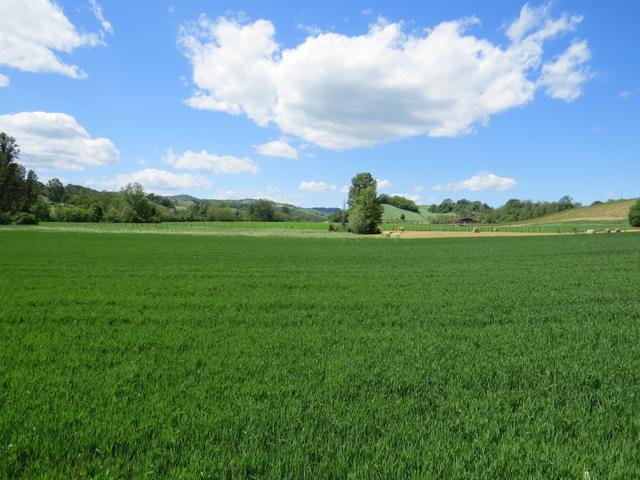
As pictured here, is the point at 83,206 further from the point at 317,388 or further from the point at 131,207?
the point at 317,388

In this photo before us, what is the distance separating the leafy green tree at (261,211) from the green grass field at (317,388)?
6184 inches

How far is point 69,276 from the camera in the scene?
62.7ft

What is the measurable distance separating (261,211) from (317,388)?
16691cm

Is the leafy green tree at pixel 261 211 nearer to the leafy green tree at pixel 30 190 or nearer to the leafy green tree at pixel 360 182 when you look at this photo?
the leafy green tree at pixel 360 182

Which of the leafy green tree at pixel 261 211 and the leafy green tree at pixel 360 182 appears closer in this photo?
the leafy green tree at pixel 360 182

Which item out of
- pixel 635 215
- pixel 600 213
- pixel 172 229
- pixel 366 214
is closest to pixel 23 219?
pixel 172 229

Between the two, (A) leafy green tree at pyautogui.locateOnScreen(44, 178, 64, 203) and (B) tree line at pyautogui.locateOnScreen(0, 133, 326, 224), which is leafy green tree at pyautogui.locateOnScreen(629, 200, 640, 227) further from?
(A) leafy green tree at pyautogui.locateOnScreen(44, 178, 64, 203)

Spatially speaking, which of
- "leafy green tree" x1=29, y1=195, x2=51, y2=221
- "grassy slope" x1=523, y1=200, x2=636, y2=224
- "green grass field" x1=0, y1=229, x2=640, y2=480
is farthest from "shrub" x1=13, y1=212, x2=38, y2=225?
"grassy slope" x1=523, y1=200, x2=636, y2=224

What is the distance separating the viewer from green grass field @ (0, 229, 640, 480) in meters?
4.38

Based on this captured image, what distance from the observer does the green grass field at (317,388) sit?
4379mm

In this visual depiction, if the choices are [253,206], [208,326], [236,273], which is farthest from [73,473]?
[253,206]

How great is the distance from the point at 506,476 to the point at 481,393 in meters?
2.04

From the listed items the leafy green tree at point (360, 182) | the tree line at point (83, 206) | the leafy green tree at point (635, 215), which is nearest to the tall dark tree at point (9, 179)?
the tree line at point (83, 206)

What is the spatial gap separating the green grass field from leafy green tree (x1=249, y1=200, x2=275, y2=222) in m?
157
